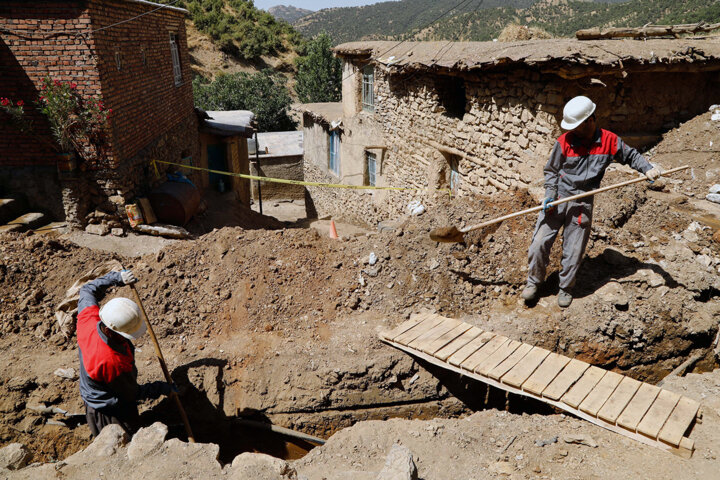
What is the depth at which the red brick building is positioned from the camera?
7086 mm

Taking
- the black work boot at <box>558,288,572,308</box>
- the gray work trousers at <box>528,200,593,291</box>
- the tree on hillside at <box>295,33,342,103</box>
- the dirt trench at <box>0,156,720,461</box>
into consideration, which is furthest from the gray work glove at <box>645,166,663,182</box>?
the tree on hillside at <box>295,33,342,103</box>

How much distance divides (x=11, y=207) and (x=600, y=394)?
8.92 meters

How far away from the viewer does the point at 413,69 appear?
30.7ft

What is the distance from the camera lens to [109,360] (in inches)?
157

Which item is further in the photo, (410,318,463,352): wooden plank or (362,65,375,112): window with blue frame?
(362,65,375,112): window with blue frame

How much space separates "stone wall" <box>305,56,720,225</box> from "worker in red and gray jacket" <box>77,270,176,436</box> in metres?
5.44

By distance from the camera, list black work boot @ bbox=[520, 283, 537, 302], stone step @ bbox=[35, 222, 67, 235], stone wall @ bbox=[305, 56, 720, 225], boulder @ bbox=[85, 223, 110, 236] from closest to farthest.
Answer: black work boot @ bbox=[520, 283, 537, 302] → stone wall @ bbox=[305, 56, 720, 225] → stone step @ bbox=[35, 222, 67, 235] → boulder @ bbox=[85, 223, 110, 236]

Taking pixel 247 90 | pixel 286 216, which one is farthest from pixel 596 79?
pixel 247 90

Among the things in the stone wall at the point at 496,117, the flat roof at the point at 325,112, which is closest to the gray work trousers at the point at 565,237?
the stone wall at the point at 496,117

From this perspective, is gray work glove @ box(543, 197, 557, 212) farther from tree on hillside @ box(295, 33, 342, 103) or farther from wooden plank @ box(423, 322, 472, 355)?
tree on hillside @ box(295, 33, 342, 103)

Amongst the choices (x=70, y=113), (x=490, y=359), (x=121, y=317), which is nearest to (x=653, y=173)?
(x=490, y=359)

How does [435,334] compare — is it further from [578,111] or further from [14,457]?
[14,457]

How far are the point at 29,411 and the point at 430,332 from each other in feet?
13.9

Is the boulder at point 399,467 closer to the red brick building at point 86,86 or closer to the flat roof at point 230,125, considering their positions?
the red brick building at point 86,86
